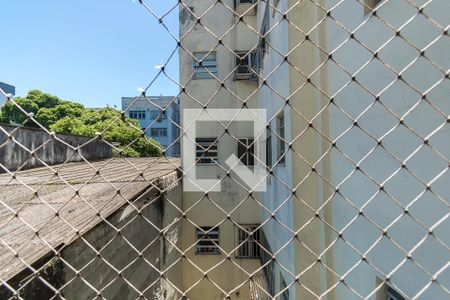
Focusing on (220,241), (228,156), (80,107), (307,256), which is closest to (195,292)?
(220,241)

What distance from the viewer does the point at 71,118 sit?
11203 millimetres

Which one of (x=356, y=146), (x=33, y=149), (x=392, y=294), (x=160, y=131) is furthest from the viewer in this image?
(x=160, y=131)

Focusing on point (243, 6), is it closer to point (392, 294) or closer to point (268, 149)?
point (268, 149)

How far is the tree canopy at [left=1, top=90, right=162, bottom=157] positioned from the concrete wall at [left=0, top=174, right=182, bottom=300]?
546 cm

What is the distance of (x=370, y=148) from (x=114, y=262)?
2148 millimetres

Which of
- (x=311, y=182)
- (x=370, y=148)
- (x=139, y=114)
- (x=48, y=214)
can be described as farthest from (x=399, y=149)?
(x=139, y=114)

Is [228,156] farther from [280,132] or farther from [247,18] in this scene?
[247,18]

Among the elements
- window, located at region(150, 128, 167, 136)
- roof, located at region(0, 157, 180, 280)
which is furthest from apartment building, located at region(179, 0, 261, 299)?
window, located at region(150, 128, 167, 136)

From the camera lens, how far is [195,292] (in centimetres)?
679

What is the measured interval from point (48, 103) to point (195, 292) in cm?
1145

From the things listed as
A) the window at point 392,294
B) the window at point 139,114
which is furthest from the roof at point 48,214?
the window at point 139,114

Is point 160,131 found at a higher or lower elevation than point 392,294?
lower

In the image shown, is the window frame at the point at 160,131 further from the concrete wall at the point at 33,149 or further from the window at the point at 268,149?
the window at the point at 268,149

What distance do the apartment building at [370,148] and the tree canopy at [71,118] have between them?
21.9 feet
